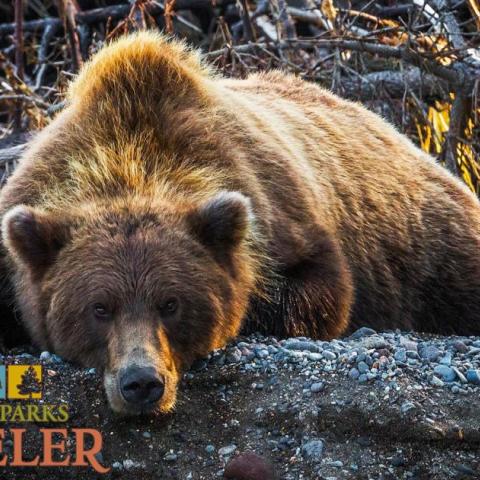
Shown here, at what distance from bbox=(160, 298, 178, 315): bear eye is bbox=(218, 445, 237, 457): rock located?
736 mm

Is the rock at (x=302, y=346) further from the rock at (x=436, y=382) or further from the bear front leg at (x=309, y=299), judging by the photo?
the rock at (x=436, y=382)

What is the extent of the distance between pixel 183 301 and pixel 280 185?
4.48 ft

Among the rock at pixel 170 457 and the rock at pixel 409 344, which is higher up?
the rock at pixel 409 344

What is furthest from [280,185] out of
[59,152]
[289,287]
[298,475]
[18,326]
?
[298,475]

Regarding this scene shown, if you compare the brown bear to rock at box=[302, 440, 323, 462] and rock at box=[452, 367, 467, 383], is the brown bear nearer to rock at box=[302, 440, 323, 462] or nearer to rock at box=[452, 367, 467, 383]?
rock at box=[302, 440, 323, 462]

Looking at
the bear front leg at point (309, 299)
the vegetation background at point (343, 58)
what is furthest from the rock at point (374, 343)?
the vegetation background at point (343, 58)

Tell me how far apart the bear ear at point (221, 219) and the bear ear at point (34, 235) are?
2.12ft

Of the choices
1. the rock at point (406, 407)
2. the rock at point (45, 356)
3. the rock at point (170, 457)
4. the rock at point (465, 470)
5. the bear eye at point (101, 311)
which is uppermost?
the bear eye at point (101, 311)

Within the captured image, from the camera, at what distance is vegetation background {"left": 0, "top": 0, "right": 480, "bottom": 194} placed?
918 centimetres

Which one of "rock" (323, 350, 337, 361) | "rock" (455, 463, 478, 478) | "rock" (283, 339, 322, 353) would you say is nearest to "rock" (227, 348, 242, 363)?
"rock" (283, 339, 322, 353)

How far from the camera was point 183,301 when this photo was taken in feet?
17.1

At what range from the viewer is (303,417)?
479 centimetres

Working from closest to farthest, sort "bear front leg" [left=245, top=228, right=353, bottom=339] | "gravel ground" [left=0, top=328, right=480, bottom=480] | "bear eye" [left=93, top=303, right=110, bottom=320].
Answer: "gravel ground" [left=0, top=328, right=480, bottom=480] < "bear eye" [left=93, top=303, right=110, bottom=320] < "bear front leg" [left=245, top=228, right=353, bottom=339]

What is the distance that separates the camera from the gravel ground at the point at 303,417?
15.0 feet
